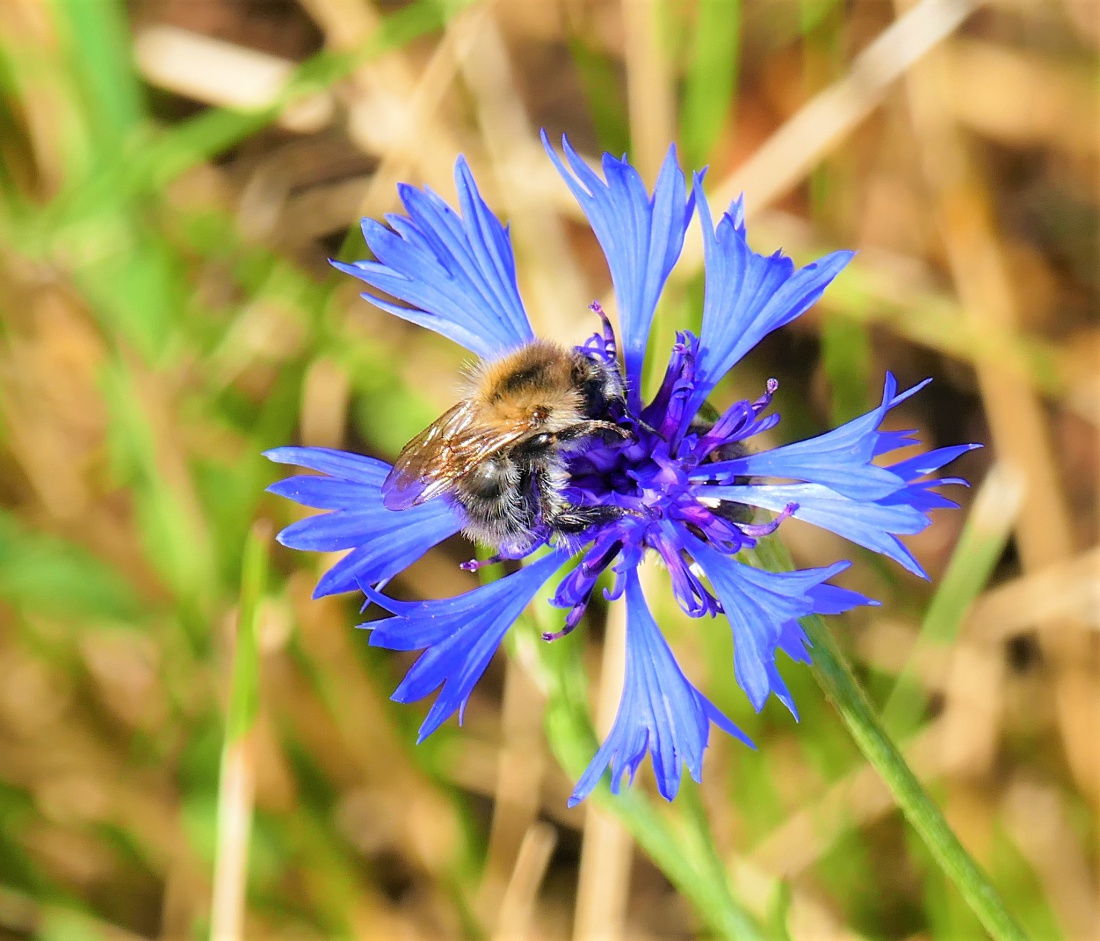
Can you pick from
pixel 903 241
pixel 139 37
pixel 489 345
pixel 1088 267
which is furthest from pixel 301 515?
pixel 1088 267

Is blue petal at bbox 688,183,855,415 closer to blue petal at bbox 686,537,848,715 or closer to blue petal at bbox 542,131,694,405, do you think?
blue petal at bbox 542,131,694,405

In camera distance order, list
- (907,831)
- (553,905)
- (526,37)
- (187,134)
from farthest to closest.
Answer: (526,37) < (553,905) < (187,134) < (907,831)

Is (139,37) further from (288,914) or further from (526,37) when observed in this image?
(288,914)

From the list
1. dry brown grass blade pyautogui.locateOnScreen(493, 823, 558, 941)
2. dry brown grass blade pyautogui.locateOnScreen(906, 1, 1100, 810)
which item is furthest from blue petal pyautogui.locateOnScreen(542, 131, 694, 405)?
dry brown grass blade pyautogui.locateOnScreen(906, 1, 1100, 810)

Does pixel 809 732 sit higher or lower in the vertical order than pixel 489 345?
lower

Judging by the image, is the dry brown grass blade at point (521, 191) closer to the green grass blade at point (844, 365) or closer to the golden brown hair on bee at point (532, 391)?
the green grass blade at point (844, 365)

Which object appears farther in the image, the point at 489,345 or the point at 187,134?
the point at 187,134

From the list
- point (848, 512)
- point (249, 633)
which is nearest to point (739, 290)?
point (848, 512)
